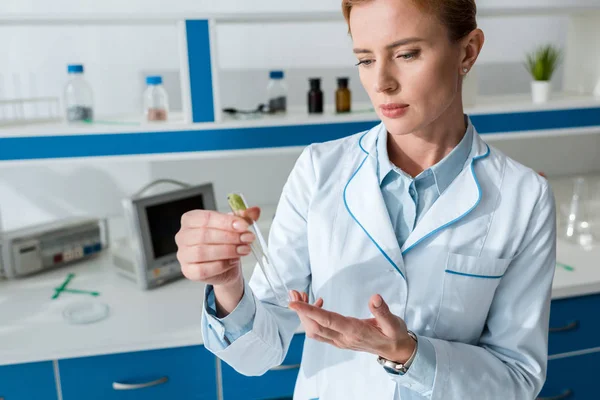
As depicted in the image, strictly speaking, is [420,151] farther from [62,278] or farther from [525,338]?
[62,278]

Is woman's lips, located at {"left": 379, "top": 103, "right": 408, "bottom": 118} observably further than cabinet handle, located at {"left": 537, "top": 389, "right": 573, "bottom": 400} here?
No

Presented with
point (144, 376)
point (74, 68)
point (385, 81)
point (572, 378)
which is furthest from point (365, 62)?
point (572, 378)

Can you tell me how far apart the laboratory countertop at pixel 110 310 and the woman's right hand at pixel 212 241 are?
0.70 meters

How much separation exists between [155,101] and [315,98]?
22.9 inches

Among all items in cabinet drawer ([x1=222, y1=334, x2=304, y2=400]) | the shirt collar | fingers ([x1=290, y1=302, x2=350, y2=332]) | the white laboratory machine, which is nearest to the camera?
fingers ([x1=290, y1=302, x2=350, y2=332])

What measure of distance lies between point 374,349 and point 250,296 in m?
0.24

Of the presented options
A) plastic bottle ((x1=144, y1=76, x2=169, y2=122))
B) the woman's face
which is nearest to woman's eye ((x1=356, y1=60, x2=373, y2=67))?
the woman's face

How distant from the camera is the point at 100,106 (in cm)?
227

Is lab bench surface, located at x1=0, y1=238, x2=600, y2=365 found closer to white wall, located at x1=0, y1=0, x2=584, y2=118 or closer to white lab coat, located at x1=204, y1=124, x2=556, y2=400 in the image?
white lab coat, located at x1=204, y1=124, x2=556, y2=400

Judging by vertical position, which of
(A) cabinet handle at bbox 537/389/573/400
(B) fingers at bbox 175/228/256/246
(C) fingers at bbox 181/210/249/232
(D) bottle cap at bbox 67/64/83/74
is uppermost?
(D) bottle cap at bbox 67/64/83/74

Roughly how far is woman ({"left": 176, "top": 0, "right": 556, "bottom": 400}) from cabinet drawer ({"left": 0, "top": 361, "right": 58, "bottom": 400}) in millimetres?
713

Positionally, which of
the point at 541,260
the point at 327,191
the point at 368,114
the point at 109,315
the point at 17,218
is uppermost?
the point at 368,114

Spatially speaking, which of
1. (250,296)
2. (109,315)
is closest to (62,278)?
(109,315)

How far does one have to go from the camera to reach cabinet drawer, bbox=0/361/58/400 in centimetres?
144
